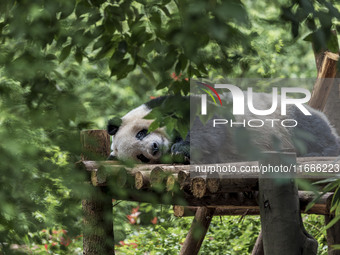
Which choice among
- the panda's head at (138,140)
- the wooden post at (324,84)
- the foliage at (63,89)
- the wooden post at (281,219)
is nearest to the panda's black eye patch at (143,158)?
the panda's head at (138,140)

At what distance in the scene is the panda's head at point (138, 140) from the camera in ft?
11.2

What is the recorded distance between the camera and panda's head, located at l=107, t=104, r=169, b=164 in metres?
3.42

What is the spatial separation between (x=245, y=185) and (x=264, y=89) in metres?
1.91

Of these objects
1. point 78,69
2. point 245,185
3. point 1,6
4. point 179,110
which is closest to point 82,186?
point 179,110

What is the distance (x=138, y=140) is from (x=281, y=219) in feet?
4.10

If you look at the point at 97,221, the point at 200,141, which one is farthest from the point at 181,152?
the point at 97,221

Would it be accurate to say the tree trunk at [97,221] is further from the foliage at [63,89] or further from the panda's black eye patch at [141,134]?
the foliage at [63,89]

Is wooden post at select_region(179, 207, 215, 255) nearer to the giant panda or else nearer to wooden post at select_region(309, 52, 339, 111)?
the giant panda

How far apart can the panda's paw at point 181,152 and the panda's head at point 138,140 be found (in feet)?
0.41

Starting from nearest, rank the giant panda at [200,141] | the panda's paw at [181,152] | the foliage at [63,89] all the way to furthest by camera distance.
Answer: the foliage at [63,89]
the panda's paw at [181,152]
the giant panda at [200,141]

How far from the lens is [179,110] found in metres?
1.33

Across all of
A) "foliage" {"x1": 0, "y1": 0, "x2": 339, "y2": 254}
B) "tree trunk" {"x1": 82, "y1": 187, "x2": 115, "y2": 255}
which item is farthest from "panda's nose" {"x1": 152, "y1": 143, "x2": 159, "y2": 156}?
"foliage" {"x1": 0, "y1": 0, "x2": 339, "y2": 254}

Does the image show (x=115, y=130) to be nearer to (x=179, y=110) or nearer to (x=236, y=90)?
(x=236, y=90)

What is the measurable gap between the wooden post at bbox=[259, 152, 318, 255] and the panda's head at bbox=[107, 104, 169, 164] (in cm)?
93
